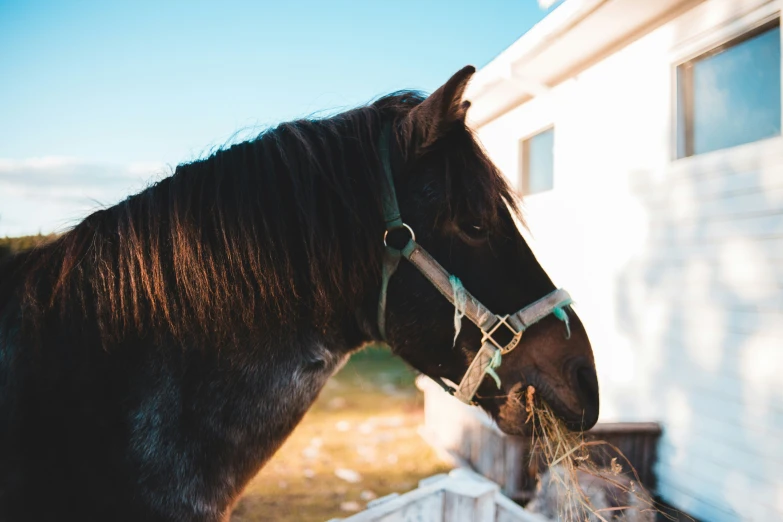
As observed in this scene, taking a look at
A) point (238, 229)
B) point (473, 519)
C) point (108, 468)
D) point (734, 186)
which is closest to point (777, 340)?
point (734, 186)

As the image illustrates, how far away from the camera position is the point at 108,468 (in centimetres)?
109

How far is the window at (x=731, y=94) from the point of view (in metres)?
2.98

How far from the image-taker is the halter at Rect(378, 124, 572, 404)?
1296 millimetres

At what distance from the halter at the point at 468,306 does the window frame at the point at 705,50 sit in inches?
103

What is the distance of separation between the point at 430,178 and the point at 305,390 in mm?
720

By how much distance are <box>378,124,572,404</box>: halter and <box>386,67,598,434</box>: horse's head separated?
0.07 ft

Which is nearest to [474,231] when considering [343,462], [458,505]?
[458,505]

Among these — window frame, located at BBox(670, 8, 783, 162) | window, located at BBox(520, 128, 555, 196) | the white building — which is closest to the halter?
the white building

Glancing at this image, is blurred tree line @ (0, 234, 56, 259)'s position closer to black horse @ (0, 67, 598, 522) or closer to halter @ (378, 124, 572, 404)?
black horse @ (0, 67, 598, 522)

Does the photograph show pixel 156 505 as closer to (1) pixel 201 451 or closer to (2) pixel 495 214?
(1) pixel 201 451

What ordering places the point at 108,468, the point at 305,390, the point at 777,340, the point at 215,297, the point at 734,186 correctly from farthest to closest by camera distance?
the point at 734,186 → the point at 777,340 → the point at 305,390 → the point at 215,297 → the point at 108,468

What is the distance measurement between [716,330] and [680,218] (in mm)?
918

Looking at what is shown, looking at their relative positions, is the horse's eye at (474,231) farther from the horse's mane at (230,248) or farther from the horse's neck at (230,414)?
the horse's neck at (230,414)

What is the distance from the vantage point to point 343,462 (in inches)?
194
